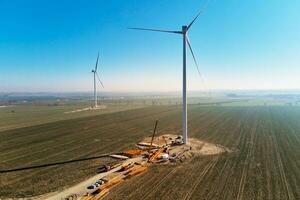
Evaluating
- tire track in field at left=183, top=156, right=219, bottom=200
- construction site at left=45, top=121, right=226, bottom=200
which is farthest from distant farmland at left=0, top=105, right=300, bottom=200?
construction site at left=45, top=121, right=226, bottom=200

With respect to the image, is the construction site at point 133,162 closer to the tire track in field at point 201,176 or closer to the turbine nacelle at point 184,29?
the tire track in field at point 201,176

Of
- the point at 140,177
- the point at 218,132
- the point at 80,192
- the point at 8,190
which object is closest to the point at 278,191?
the point at 140,177

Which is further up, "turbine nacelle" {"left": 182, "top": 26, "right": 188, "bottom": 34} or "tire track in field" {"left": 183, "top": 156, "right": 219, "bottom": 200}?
"turbine nacelle" {"left": 182, "top": 26, "right": 188, "bottom": 34}

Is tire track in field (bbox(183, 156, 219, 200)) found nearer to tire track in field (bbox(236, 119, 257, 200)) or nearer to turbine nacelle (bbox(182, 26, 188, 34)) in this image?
tire track in field (bbox(236, 119, 257, 200))

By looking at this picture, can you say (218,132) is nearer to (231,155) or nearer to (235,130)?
(235,130)

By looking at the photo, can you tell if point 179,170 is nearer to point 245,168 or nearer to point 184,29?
point 245,168

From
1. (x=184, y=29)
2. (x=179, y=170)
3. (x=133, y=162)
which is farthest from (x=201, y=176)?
(x=184, y=29)

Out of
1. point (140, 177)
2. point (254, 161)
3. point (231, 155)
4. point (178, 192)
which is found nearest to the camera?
point (178, 192)

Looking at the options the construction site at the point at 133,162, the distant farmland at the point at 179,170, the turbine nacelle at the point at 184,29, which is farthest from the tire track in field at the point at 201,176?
the turbine nacelle at the point at 184,29

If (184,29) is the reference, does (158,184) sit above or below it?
below

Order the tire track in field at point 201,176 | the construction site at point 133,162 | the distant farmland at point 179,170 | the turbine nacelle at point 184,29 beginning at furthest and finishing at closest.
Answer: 1. the turbine nacelle at point 184,29
2. the distant farmland at point 179,170
3. the construction site at point 133,162
4. the tire track in field at point 201,176

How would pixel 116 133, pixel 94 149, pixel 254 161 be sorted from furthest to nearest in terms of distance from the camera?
pixel 116 133, pixel 94 149, pixel 254 161
